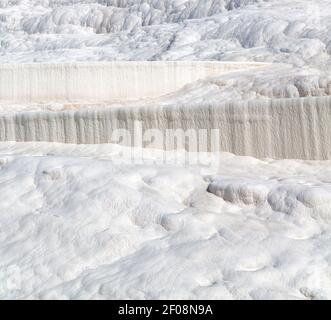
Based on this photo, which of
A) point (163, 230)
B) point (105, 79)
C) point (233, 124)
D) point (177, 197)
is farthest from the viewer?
point (105, 79)

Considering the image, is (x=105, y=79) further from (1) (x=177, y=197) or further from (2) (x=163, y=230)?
(2) (x=163, y=230)

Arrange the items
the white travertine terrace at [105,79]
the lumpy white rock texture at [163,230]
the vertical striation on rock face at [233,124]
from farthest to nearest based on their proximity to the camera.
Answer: the white travertine terrace at [105,79], the vertical striation on rock face at [233,124], the lumpy white rock texture at [163,230]

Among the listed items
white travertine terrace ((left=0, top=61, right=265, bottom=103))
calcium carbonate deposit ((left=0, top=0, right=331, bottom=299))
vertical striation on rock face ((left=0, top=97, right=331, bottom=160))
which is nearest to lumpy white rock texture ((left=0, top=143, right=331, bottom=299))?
calcium carbonate deposit ((left=0, top=0, right=331, bottom=299))

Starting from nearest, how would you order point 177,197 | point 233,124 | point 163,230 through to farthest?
1. point 163,230
2. point 177,197
3. point 233,124

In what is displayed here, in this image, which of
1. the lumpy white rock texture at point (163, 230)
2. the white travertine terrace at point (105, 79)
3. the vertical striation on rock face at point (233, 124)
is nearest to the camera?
the lumpy white rock texture at point (163, 230)

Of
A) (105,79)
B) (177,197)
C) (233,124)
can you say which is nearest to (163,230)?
(177,197)

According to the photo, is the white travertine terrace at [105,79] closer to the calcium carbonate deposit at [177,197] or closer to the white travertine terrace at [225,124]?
the calcium carbonate deposit at [177,197]

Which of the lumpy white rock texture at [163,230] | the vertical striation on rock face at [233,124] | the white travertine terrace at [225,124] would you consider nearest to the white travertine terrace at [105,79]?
the white travertine terrace at [225,124]

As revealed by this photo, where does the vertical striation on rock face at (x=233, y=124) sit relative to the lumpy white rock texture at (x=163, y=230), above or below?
above

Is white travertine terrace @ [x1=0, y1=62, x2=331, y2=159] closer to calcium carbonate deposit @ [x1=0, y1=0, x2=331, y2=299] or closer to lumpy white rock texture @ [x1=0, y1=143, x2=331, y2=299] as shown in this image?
calcium carbonate deposit @ [x1=0, y1=0, x2=331, y2=299]
